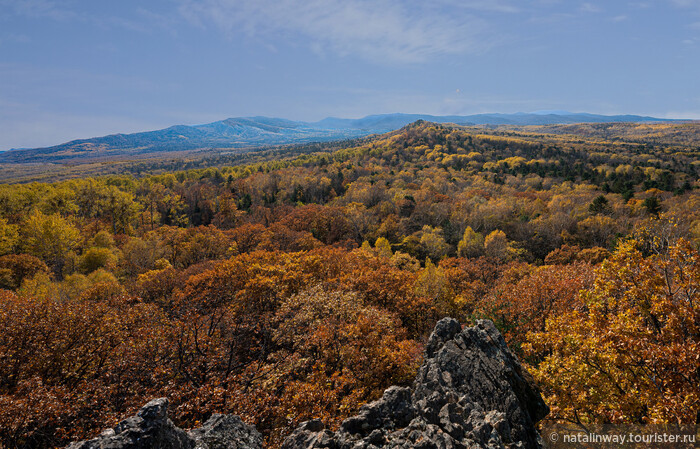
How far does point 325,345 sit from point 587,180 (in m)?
154

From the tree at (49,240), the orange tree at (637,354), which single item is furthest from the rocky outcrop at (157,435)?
the tree at (49,240)

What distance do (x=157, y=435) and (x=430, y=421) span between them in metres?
9.10

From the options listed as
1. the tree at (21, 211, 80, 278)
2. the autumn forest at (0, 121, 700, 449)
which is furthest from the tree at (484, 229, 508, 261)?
the tree at (21, 211, 80, 278)

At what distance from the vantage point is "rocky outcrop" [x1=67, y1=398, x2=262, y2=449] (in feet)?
28.3

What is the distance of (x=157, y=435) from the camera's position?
9.01 meters

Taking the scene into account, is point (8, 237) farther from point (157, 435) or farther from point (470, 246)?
point (470, 246)

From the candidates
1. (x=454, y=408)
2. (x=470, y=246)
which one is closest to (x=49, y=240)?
(x=454, y=408)

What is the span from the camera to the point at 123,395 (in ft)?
52.6

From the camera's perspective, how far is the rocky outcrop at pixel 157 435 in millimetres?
8641

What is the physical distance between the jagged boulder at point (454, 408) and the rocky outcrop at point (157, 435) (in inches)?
90.2

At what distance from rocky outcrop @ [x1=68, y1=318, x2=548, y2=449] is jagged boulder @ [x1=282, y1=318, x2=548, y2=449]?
0.10 ft

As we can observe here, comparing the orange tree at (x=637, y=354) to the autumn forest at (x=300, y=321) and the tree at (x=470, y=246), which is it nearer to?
the autumn forest at (x=300, y=321)

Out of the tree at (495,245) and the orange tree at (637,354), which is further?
the tree at (495,245)

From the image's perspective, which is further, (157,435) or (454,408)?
(454,408)
